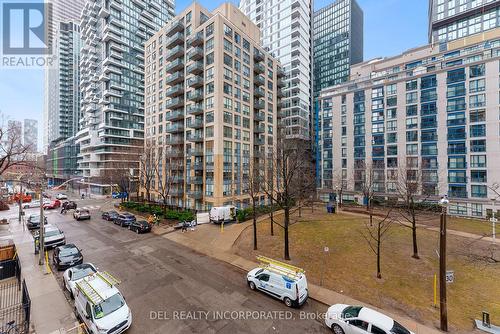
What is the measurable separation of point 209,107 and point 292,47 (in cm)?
4208

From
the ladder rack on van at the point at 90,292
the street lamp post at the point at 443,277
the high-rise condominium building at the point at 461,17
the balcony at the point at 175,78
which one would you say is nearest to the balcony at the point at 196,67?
the balcony at the point at 175,78

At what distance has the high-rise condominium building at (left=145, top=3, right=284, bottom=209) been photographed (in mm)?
38062

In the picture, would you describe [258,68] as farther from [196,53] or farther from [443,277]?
[443,277]

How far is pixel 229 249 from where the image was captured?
2059 centimetres

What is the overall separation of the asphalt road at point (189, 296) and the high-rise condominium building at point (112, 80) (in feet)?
174

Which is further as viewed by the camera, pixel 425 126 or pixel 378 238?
pixel 425 126

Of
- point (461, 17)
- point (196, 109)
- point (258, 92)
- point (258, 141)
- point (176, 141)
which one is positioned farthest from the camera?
point (461, 17)

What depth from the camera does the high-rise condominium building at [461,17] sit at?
237 ft

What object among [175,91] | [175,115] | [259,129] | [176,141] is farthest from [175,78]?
[259,129]

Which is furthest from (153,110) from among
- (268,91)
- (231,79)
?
(268,91)

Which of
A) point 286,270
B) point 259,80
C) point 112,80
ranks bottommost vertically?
point 286,270

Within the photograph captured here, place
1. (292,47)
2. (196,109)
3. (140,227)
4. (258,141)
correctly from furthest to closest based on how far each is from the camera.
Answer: (292,47) < (258,141) < (196,109) < (140,227)

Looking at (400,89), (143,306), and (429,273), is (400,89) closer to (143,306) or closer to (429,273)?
(429,273)

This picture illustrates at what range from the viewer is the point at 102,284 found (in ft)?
36.4
